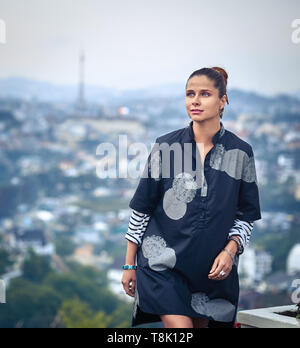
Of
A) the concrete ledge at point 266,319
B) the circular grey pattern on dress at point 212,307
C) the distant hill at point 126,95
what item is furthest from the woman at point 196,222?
the distant hill at point 126,95

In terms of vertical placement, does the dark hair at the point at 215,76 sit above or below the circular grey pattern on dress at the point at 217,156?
above

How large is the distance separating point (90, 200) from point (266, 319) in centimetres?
4564

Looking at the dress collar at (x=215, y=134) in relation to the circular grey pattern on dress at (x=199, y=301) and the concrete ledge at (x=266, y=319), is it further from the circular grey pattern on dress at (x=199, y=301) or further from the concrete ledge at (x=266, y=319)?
the concrete ledge at (x=266, y=319)

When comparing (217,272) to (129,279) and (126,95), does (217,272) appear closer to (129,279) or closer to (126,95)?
(129,279)

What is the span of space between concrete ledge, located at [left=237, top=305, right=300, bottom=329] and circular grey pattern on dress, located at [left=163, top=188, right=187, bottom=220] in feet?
1.37

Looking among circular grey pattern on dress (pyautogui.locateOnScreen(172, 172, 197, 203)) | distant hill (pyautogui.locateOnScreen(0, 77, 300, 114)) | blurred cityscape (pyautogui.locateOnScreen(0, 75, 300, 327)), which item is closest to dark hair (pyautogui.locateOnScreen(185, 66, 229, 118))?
circular grey pattern on dress (pyautogui.locateOnScreen(172, 172, 197, 203))

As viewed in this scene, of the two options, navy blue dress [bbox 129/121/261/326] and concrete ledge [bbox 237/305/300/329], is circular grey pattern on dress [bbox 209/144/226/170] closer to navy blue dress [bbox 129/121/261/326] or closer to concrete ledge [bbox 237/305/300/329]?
navy blue dress [bbox 129/121/261/326]

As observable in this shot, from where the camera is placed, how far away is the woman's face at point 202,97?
162 cm

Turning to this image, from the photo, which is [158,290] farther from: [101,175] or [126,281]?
[101,175]

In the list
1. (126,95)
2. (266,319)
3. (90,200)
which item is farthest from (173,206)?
(126,95)

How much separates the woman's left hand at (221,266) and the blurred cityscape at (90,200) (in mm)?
28838

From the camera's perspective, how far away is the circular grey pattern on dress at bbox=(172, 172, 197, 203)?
5.25 ft

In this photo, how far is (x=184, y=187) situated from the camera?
5.28ft

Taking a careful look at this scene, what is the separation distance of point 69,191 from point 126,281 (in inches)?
1843
